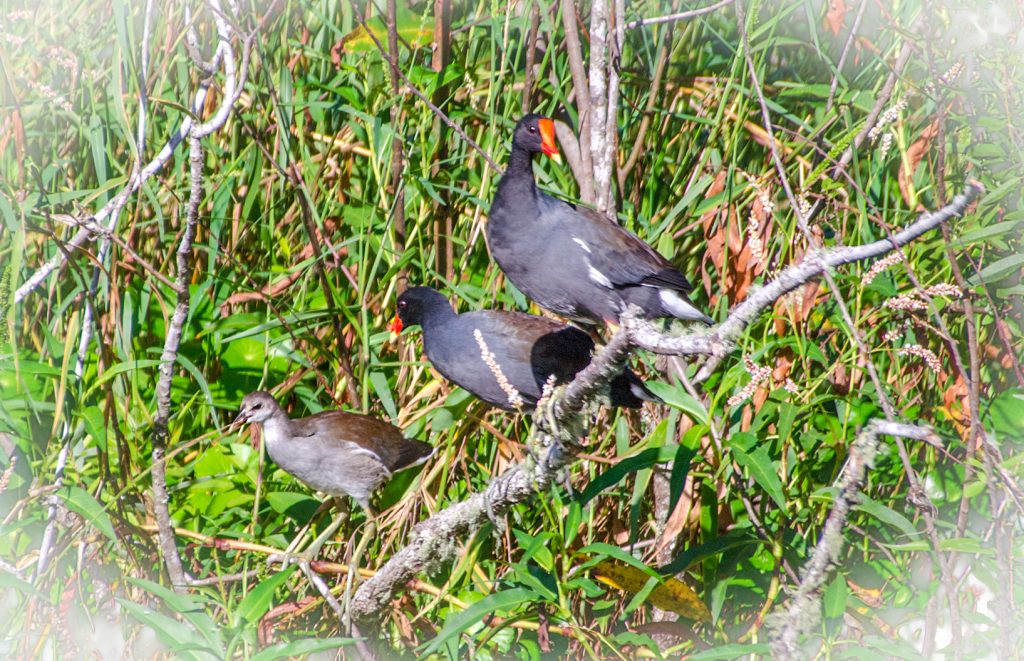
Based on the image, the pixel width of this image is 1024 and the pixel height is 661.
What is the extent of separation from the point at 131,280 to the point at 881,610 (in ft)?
7.98

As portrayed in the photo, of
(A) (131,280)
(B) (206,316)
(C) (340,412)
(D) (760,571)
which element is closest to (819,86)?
(D) (760,571)

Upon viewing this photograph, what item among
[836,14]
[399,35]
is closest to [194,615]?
[399,35]

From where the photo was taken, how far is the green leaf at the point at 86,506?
7.31 ft

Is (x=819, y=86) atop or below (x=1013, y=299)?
atop

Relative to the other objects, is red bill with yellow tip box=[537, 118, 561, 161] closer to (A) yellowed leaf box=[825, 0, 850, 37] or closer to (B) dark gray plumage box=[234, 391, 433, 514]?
(B) dark gray plumage box=[234, 391, 433, 514]

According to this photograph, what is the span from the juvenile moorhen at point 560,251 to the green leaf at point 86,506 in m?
1.22

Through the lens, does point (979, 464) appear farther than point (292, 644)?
Yes

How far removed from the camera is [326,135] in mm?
3025

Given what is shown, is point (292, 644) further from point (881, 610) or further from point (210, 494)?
point (881, 610)

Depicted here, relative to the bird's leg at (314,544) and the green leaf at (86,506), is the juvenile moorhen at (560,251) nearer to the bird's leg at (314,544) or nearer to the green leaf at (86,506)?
the bird's leg at (314,544)

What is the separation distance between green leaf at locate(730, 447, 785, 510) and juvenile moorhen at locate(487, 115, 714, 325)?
1.84 feet

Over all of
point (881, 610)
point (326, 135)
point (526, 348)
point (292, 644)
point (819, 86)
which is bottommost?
point (881, 610)

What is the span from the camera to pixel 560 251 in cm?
259

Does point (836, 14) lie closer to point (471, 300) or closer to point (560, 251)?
point (560, 251)
